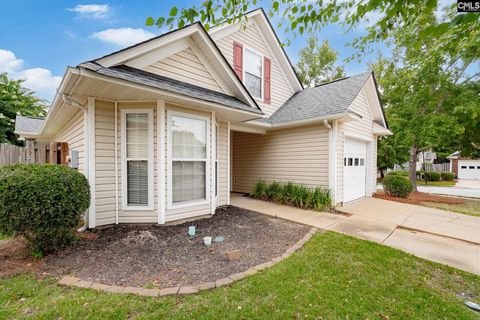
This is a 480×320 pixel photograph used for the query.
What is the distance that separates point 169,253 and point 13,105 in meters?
18.0

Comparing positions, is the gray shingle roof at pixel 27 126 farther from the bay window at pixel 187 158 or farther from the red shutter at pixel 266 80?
the red shutter at pixel 266 80

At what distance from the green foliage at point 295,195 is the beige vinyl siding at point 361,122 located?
2637mm

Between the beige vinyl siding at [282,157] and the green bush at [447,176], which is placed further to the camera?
the green bush at [447,176]

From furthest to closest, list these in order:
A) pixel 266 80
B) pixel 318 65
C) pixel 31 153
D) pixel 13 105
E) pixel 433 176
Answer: pixel 433 176
pixel 318 65
pixel 13 105
pixel 266 80
pixel 31 153

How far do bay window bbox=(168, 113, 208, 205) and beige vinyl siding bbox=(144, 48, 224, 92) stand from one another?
3.47ft

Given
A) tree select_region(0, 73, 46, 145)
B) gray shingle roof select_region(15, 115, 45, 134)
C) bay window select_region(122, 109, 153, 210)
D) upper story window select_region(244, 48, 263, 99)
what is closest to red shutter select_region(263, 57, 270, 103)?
upper story window select_region(244, 48, 263, 99)

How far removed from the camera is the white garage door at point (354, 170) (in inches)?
326

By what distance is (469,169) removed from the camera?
25969 millimetres

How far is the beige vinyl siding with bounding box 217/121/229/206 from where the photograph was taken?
7216 millimetres

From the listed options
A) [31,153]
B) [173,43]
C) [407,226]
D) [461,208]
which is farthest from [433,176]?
[31,153]

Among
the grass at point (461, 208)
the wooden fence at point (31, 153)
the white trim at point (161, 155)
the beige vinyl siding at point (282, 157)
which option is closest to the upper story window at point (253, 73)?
the beige vinyl siding at point (282, 157)

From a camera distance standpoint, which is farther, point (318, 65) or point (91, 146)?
point (318, 65)

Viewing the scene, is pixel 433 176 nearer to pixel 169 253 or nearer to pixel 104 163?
pixel 169 253

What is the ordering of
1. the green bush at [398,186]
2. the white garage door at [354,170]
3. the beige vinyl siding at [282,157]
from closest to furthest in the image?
the beige vinyl siding at [282,157] → the white garage door at [354,170] → the green bush at [398,186]
